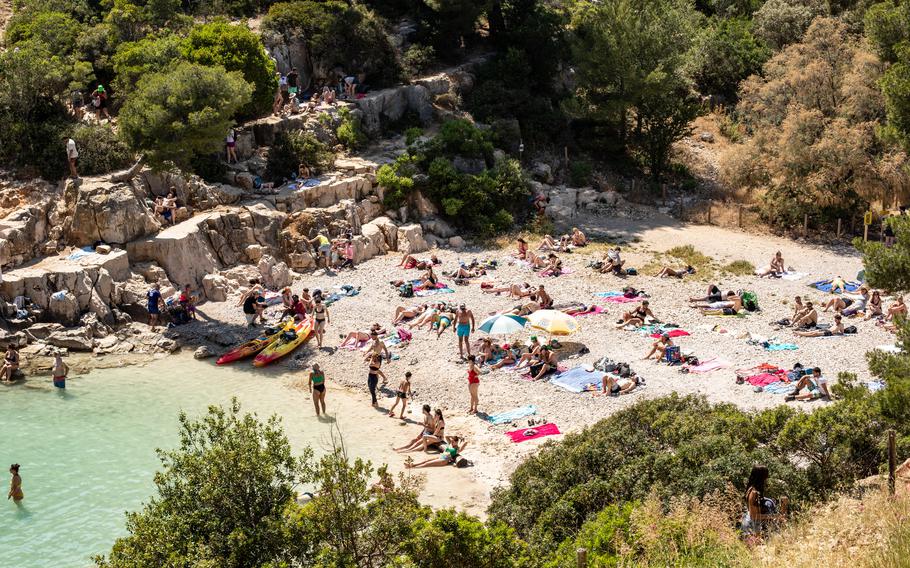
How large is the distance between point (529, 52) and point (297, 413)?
25061 millimetres

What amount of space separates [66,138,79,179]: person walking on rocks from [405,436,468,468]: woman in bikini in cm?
1667

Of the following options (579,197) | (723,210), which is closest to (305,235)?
(579,197)

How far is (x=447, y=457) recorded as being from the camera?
784 inches

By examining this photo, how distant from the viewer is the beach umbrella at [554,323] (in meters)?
24.0

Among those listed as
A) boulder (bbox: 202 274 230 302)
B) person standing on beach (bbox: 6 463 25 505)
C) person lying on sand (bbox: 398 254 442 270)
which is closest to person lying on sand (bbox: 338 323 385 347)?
boulder (bbox: 202 274 230 302)

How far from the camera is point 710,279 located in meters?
30.6

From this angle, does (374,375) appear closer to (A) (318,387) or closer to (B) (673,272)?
(A) (318,387)

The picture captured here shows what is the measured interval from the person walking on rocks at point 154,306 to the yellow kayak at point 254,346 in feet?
10.2

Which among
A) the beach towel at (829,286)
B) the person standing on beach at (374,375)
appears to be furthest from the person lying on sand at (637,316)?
the person standing on beach at (374,375)

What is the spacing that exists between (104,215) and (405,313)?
32.4ft

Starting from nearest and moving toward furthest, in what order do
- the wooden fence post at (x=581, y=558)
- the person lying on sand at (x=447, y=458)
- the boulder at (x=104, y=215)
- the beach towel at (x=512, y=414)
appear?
the wooden fence post at (x=581, y=558), the person lying on sand at (x=447, y=458), the beach towel at (x=512, y=414), the boulder at (x=104, y=215)

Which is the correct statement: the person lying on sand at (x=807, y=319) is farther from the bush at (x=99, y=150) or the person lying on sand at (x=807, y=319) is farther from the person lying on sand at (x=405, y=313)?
the bush at (x=99, y=150)

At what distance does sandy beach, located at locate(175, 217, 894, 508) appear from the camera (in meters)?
21.5

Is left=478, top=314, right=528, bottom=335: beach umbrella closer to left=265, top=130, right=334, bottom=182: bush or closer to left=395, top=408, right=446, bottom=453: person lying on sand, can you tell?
left=395, top=408, right=446, bottom=453: person lying on sand
